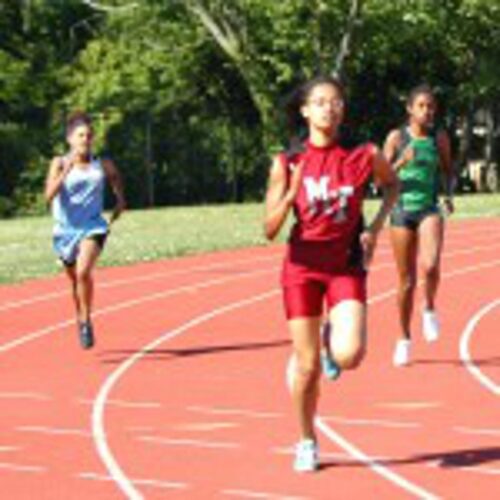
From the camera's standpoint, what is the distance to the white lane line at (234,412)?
9297mm

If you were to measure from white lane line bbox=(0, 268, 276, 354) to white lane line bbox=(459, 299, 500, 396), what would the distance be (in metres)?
3.83

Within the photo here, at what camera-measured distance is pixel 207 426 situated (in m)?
8.94

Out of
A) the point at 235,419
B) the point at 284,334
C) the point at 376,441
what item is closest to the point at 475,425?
the point at 376,441

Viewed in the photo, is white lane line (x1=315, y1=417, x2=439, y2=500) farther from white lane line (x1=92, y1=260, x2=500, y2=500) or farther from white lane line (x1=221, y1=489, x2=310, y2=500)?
white lane line (x1=221, y1=489, x2=310, y2=500)

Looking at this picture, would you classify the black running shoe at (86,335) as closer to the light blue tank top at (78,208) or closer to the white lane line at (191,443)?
the light blue tank top at (78,208)

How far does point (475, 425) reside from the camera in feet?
28.8

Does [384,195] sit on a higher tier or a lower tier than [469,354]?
higher

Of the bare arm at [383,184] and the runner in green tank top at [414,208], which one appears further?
the runner in green tank top at [414,208]

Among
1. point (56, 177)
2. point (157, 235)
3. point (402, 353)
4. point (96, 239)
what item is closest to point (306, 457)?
point (402, 353)

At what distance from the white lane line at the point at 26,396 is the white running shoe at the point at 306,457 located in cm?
313

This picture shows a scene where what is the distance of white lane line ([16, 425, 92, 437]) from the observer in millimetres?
8785

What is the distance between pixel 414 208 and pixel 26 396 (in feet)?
10.5

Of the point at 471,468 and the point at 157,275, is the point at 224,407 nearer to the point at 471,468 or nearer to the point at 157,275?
the point at 471,468

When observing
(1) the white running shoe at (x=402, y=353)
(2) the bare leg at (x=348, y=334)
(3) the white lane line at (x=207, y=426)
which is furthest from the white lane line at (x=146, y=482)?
(1) the white running shoe at (x=402, y=353)
